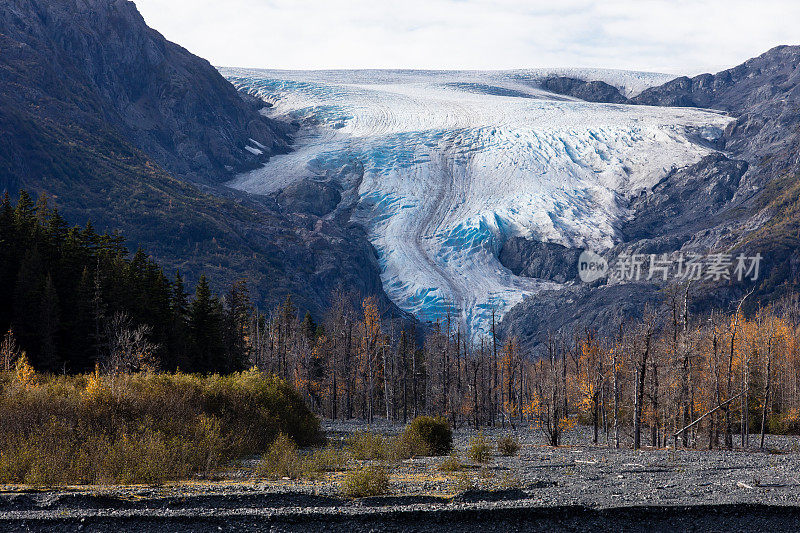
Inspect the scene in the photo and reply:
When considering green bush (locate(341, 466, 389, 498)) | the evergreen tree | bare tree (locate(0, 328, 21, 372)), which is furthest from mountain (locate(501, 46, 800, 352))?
green bush (locate(341, 466, 389, 498))

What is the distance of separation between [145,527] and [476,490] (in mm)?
8034

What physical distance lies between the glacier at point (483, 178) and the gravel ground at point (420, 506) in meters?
117

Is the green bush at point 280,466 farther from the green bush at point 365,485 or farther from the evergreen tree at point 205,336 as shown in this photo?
the evergreen tree at point 205,336

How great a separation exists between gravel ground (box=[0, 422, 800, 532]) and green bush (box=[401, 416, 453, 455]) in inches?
365

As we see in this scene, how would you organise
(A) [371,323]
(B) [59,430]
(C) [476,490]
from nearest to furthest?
(C) [476,490], (B) [59,430], (A) [371,323]

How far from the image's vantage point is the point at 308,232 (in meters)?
172

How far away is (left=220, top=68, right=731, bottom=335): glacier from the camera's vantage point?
151 metres

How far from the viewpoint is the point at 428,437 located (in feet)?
100

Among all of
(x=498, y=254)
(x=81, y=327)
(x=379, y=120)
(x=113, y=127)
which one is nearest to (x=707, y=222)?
(x=498, y=254)

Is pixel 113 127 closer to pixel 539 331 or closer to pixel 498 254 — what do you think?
pixel 498 254

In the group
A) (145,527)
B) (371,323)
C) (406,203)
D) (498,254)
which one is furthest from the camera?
(406,203)

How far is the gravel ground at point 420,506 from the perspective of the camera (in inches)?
572
